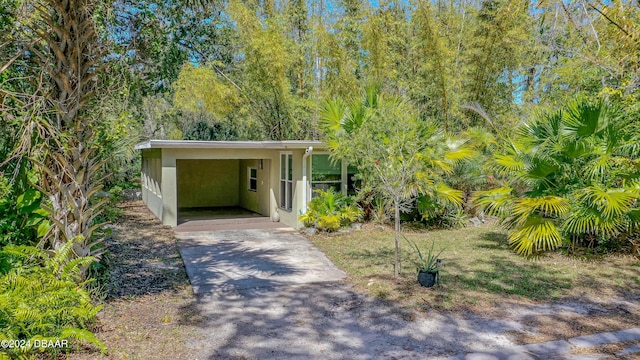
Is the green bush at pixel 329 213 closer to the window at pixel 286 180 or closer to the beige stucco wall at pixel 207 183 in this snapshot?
the window at pixel 286 180

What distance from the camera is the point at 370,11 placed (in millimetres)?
14312

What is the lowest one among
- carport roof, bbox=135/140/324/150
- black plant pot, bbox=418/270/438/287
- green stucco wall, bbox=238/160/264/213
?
black plant pot, bbox=418/270/438/287

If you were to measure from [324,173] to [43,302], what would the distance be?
8.53 metres

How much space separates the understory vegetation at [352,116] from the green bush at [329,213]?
57mm

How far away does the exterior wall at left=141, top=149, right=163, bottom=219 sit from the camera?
12.9 meters

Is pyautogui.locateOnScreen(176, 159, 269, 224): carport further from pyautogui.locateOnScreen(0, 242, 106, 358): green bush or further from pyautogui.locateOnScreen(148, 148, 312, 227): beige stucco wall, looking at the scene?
pyautogui.locateOnScreen(0, 242, 106, 358): green bush

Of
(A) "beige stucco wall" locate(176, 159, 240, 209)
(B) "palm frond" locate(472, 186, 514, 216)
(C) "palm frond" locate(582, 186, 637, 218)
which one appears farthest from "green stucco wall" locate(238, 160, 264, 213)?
(C) "palm frond" locate(582, 186, 637, 218)

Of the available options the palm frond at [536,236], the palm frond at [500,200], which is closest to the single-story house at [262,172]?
the palm frond at [500,200]

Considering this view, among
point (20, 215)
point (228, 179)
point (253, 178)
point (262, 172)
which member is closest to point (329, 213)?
point (262, 172)

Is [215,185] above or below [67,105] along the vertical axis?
below

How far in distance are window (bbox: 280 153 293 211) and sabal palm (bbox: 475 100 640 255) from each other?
18.8 ft

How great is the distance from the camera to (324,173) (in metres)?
11.9

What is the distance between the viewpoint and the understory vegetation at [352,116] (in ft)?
14.7

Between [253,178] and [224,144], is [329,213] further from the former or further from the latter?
[253,178]
